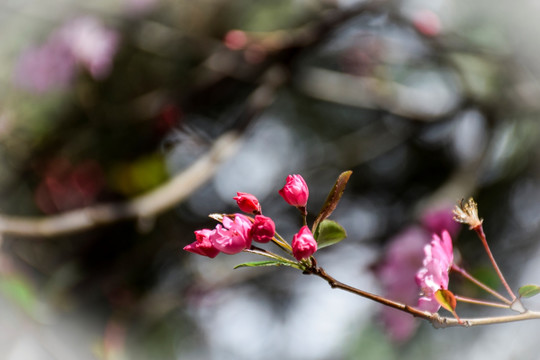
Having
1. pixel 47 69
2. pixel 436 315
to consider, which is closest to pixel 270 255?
pixel 436 315

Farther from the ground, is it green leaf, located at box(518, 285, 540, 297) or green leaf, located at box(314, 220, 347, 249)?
green leaf, located at box(314, 220, 347, 249)

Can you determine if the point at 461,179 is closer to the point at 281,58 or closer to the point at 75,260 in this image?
the point at 281,58

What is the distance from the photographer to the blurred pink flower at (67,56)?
1362 mm

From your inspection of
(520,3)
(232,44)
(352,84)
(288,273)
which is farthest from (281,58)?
(288,273)

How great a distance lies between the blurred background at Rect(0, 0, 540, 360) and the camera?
1.09 metres

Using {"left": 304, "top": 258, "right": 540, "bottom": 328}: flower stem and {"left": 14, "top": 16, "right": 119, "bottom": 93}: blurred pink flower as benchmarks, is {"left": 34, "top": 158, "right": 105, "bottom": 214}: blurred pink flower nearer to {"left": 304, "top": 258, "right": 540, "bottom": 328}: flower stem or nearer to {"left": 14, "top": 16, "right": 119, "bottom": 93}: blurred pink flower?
{"left": 14, "top": 16, "right": 119, "bottom": 93}: blurred pink flower

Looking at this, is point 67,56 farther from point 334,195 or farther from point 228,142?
point 334,195

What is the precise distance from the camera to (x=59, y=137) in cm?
143

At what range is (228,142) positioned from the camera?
960mm

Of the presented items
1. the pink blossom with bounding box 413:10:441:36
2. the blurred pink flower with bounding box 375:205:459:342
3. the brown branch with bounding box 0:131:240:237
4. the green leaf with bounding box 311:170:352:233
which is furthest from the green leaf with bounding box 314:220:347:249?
the pink blossom with bounding box 413:10:441:36

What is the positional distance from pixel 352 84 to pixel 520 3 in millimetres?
518

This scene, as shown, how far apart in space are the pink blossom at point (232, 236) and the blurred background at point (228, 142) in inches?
21.1

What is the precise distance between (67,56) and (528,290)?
1374mm

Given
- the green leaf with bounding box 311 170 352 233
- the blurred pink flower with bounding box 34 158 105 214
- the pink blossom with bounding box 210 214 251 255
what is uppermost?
the green leaf with bounding box 311 170 352 233
